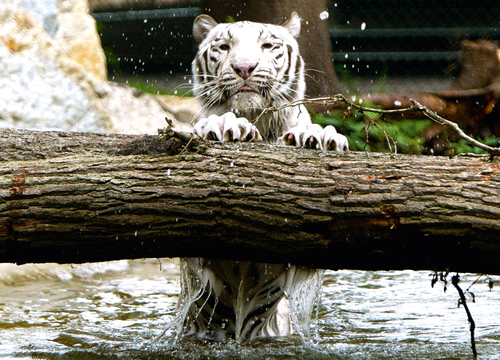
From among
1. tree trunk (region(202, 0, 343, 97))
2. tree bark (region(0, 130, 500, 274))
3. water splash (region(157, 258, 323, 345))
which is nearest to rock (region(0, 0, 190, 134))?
tree trunk (region(202, 0, 343, 97))

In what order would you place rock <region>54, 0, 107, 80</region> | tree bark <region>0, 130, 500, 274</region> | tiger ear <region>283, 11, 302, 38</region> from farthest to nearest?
1. rock <region>54, 0, 107, 80</region>
2. tiger ear <region>283, 11, 302, 38</region>
3. tree bark <region>0, 130, 500, 274</region>

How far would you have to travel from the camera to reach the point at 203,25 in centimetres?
397

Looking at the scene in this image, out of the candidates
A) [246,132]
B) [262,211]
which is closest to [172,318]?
[246,132]

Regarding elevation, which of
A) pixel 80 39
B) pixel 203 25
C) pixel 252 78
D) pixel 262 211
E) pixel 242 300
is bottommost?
pixel 242 300

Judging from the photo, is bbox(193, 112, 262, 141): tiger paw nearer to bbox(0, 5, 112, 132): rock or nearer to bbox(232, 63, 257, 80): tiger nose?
bbox(232, 63, 257, 80): tiger nose

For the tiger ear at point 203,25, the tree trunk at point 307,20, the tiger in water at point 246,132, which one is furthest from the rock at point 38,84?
the tiger in water at point 246,132

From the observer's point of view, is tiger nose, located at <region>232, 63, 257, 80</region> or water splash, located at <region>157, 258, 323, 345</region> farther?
tiger nose, located at <region>232, 63, 257, 80</region>

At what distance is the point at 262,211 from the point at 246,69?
1.31m

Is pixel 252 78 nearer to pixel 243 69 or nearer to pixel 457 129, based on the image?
pixel 243 69

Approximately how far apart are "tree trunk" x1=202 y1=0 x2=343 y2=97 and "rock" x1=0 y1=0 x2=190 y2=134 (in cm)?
115

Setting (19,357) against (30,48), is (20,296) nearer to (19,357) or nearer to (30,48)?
(19,357)

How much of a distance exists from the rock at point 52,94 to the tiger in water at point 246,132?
9.04 feet

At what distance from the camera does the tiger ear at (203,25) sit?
396 centimetres

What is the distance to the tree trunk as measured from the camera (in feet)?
22.1
